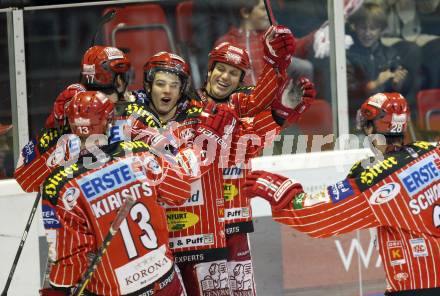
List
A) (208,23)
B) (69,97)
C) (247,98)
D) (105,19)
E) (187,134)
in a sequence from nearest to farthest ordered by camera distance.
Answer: (187,134), (69,97), (247,98), (105,19), (208,23)

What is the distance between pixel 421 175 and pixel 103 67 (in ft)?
5.19

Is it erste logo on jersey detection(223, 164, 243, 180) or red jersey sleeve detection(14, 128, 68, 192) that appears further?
erste logo on jersey detection(223, 164, 243, 180)

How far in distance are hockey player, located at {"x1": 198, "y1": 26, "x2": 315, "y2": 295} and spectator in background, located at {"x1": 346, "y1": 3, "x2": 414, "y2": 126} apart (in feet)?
3.99

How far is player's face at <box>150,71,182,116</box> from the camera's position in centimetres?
482

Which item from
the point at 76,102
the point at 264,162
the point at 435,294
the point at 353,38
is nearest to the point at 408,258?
the point at 435,294

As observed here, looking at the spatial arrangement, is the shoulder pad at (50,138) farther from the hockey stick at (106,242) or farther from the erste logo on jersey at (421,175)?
the erste logo on jersey at (421,175)

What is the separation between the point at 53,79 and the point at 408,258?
2.62m

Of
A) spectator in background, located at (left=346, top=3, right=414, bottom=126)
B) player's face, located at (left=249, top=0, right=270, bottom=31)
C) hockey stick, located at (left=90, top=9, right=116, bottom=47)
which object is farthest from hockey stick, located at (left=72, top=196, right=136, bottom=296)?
spectator in background, located at (left=346, top=3, right=414, bottom=126)

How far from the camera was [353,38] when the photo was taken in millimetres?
6520

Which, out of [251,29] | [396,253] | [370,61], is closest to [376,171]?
[396,253]

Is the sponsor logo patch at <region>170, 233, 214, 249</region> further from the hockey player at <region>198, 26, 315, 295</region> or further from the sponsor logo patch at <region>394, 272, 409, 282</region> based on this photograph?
the sponsor logo patch at <region>394, 272, 409, 282</region>

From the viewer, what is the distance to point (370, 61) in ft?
21.8

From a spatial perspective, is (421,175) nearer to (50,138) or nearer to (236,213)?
(236,213)

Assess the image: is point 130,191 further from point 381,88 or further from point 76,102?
point 381,88
